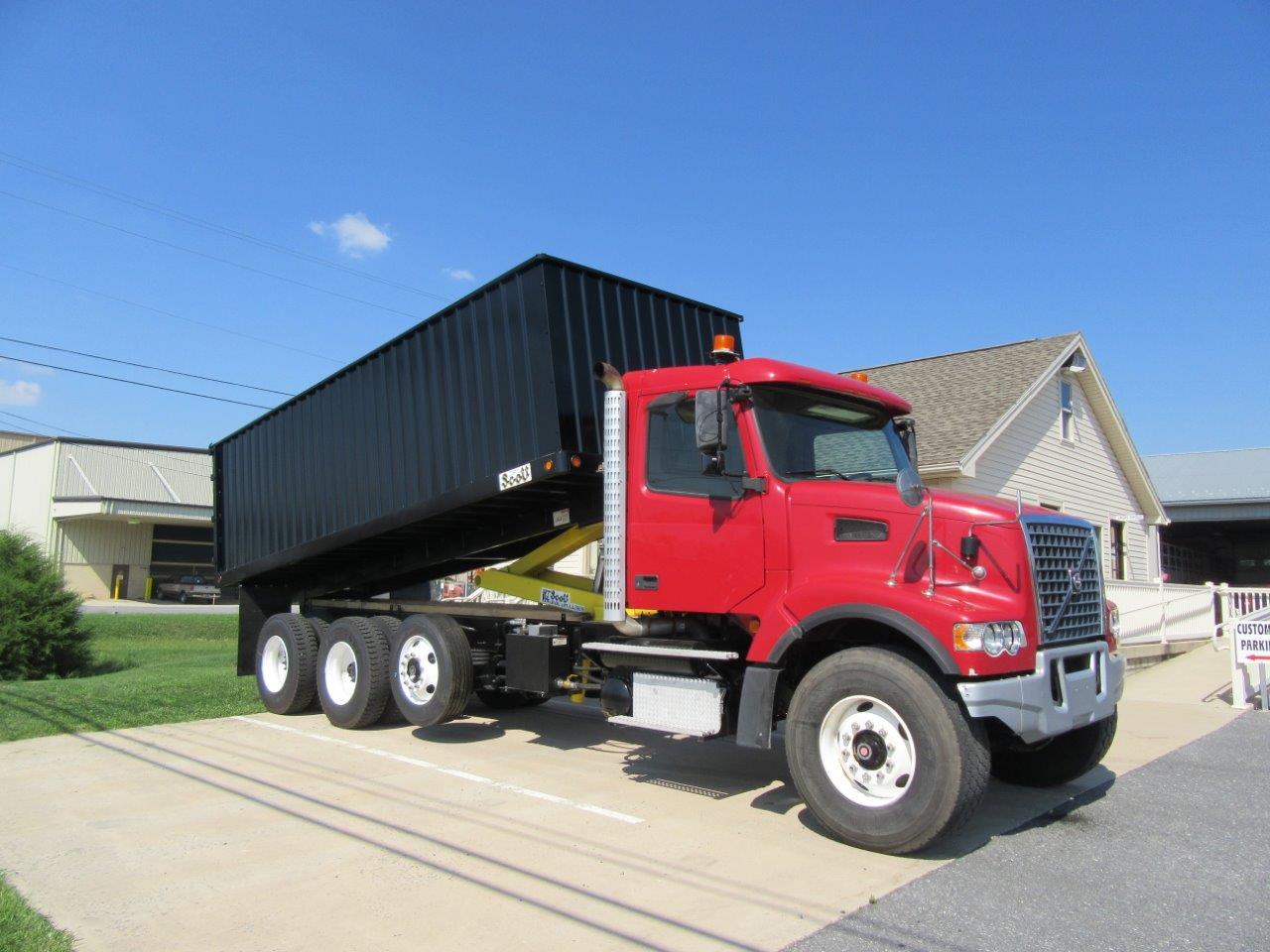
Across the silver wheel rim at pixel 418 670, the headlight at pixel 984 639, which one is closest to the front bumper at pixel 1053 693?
the headlight at pixel 984 639

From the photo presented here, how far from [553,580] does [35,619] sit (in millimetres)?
10786

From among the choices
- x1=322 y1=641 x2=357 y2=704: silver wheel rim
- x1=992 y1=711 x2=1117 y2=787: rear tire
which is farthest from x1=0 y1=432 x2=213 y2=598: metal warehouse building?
x1=992 y1=711 x2=1117 y2=787: rear tire

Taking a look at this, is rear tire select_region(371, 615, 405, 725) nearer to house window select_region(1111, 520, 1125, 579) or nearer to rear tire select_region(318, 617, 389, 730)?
rear tire select_region(318, 617, 389, 730)

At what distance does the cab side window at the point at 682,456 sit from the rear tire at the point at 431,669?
262 cm

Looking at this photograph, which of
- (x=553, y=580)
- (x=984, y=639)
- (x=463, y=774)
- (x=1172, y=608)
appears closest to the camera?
(x=984, y=639)

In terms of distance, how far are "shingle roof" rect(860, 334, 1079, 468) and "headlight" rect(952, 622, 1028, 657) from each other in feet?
29.2

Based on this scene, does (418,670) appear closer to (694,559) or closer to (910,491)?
(694,559)

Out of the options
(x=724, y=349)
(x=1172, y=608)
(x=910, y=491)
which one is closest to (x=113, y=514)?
(x=1172, y=608)

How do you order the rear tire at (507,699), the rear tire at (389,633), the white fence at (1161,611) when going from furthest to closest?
the white fence at (1161,611), the rear tire at (507,699), the rear tire at (389,633)

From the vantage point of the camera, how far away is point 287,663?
9.94m

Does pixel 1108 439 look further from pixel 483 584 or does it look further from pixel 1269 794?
pixel 483 584

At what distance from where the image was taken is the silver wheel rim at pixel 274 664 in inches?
395

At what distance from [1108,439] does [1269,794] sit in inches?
582

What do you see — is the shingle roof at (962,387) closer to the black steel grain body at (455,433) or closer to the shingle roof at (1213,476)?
the black steel grain body at (455,433)
